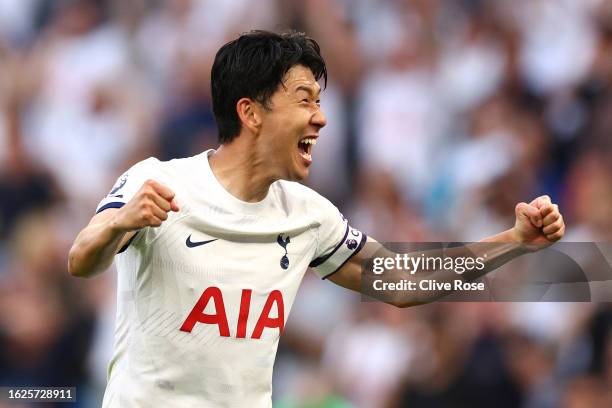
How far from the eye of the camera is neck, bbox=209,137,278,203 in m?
3.86

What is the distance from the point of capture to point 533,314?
6457 millimetres

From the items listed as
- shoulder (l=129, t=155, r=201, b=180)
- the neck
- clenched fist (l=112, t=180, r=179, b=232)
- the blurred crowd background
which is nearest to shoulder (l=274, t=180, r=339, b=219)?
the neck

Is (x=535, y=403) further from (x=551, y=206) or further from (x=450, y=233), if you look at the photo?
(x=551, y=206)

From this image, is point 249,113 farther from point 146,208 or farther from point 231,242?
point 146,208

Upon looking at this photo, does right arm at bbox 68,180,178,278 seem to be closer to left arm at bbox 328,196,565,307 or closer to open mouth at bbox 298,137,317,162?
open mouth at bbox 298,137,317,162

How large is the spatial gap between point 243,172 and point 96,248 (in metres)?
0.79

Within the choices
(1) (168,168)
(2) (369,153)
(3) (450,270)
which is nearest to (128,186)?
(1) (168,168)

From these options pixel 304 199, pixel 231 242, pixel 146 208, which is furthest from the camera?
pixel 304 199

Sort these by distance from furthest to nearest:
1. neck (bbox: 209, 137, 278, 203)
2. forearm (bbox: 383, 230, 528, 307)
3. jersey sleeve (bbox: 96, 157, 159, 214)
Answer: forearm (bbox: 383, 230, 528, 307), neck (bbox: 209, 137, 278, 203), jersey sleeve (bbox: 96, 157, 159, 214)

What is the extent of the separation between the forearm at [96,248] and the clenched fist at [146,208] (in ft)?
0.18

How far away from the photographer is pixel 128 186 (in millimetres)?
3516

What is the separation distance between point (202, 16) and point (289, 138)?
3.68 meters

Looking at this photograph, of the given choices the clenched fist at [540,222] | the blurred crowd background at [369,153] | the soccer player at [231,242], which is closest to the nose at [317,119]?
the soccer player at [231,242]

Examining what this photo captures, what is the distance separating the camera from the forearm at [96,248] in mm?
3217
